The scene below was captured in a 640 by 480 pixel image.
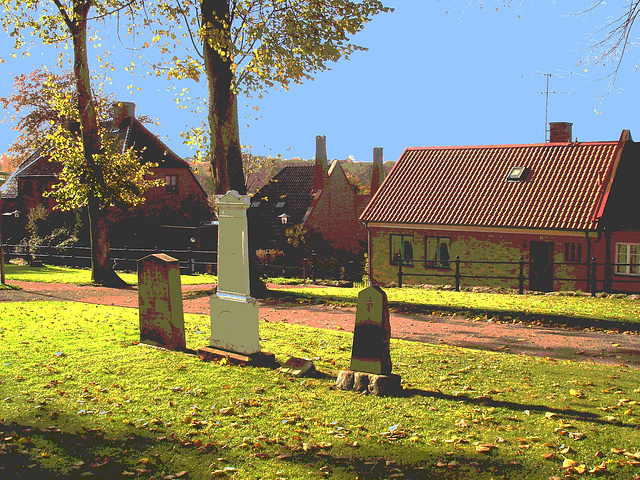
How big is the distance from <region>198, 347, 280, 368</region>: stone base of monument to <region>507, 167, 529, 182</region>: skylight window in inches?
930

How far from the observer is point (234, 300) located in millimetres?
9266

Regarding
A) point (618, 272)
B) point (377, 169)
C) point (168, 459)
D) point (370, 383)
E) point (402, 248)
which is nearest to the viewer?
point (168, 459)

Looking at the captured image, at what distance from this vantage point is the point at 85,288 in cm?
2106

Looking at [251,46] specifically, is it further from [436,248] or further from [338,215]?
[338,215]

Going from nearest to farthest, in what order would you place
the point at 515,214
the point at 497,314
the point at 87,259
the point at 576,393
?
1. the point at 576,393
2. the point at 497,314
3. the point at 515,214
4. the point at 87,259

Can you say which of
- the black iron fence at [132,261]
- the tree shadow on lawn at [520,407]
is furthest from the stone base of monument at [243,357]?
the black iron fence at [132,261]

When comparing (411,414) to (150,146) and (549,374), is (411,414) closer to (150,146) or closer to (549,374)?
(549,374)

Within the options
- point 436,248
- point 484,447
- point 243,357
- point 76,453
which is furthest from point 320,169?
point 76,453

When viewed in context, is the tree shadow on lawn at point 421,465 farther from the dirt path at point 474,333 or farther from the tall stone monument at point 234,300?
the dirt path at point 474,333

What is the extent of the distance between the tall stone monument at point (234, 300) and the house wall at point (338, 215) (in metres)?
32.8

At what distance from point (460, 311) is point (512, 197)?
51.3 ft

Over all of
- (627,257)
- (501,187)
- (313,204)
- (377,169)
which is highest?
(377,169)

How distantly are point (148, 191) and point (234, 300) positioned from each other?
33753 mm

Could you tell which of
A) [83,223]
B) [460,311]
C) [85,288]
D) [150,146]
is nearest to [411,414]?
[460,311]
